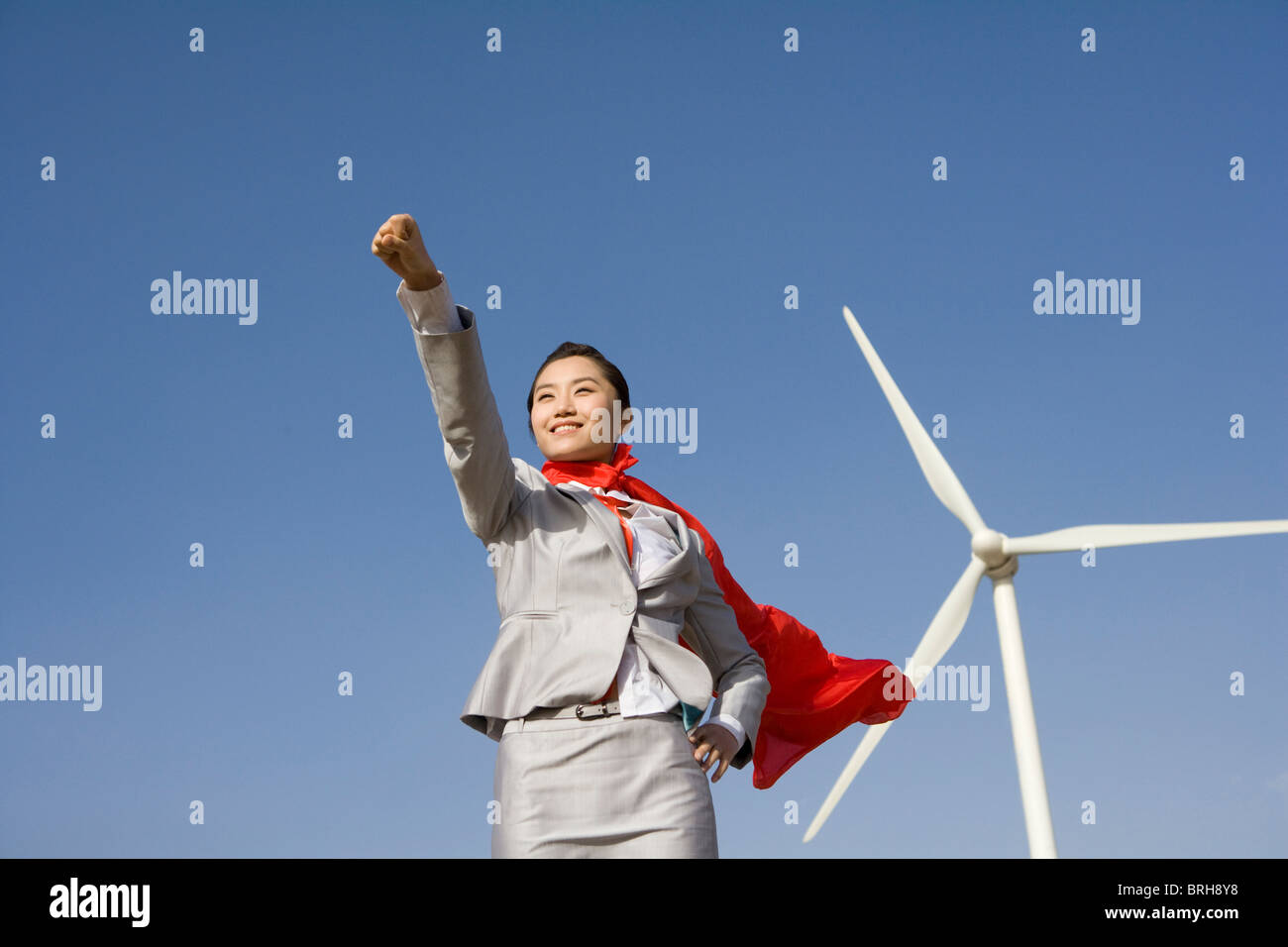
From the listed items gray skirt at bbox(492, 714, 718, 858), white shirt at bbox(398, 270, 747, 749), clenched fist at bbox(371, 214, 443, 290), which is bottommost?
gray skirt at bbox(492, 714, 718, 858)

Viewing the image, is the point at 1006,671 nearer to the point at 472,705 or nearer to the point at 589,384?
the point at 589,384

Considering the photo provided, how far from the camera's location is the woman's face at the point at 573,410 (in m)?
6.34

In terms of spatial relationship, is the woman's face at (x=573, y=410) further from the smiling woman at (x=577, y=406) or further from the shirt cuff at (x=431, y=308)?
the shirt cuff at (x=431, y=308)

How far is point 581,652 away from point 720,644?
1036mm

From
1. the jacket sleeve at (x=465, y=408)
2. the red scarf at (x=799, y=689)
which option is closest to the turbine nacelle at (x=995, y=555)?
the red scarf at (x=799, y=689)

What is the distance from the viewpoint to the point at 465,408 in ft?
17.7

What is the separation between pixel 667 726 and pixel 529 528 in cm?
110

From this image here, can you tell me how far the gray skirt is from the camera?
5.04 metres

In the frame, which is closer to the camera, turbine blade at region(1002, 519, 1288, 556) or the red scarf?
the red scarf

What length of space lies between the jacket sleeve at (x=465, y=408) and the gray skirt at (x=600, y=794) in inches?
39.6

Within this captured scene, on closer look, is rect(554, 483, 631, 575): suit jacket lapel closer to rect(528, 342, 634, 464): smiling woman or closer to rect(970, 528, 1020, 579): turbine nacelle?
rect(528, 342, 634, 464): smiling woman

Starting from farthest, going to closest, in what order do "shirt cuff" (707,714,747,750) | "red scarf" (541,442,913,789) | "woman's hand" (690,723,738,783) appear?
"red scarf" (541,442,913,789) < "shirt cuff" (707,714,747,750) < "woman's hand" (690,723,738,783)

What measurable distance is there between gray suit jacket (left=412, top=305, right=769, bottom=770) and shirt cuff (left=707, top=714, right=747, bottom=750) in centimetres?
6

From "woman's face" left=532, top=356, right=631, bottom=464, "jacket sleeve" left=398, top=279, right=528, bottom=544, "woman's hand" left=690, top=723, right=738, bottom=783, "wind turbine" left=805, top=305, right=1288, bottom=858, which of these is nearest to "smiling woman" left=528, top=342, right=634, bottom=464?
"woman's face" left=532, top=356, right=631, bottom=464
